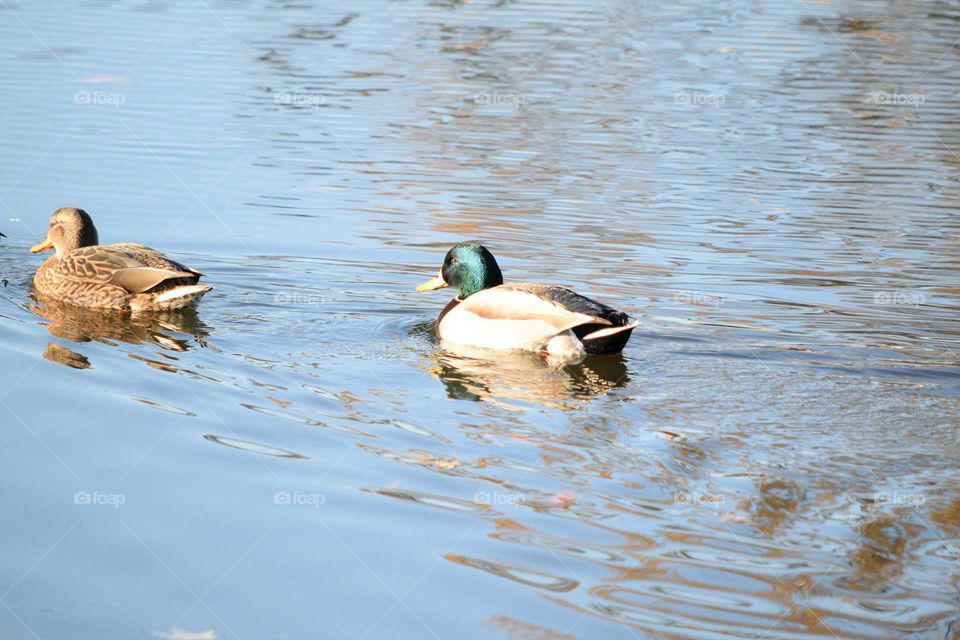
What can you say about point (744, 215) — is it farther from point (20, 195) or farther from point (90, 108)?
point (90, 108)

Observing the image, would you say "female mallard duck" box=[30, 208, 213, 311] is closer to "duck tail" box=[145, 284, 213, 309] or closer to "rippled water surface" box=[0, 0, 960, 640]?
"duck tail" box=[145, 284, 213, 309]

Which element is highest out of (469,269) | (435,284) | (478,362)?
(469,269)

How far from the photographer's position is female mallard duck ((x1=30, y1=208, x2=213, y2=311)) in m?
9.07

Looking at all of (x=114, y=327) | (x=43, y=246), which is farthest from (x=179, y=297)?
(x=43, y=246)

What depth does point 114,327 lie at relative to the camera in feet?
29.2

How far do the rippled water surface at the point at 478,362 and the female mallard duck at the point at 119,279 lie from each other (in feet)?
0.64

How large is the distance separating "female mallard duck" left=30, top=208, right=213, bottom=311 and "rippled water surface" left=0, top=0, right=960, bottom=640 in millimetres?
195

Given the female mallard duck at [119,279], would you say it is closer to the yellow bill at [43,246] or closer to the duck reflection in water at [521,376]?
the yellow bill at [43,246]

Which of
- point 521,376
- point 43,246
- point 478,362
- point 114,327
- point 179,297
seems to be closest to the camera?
point 521,376

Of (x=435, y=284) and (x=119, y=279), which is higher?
(x=119, y=279)

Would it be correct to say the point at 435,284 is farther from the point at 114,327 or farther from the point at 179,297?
the point at 114,327

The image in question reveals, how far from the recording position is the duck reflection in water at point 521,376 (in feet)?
25.1

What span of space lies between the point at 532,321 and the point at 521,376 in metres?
0.56

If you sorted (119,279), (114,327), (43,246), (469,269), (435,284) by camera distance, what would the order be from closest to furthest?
1. (114,327)
2. (119,279)
3. (469,269)
4. (435,284)
5. (43,246)
